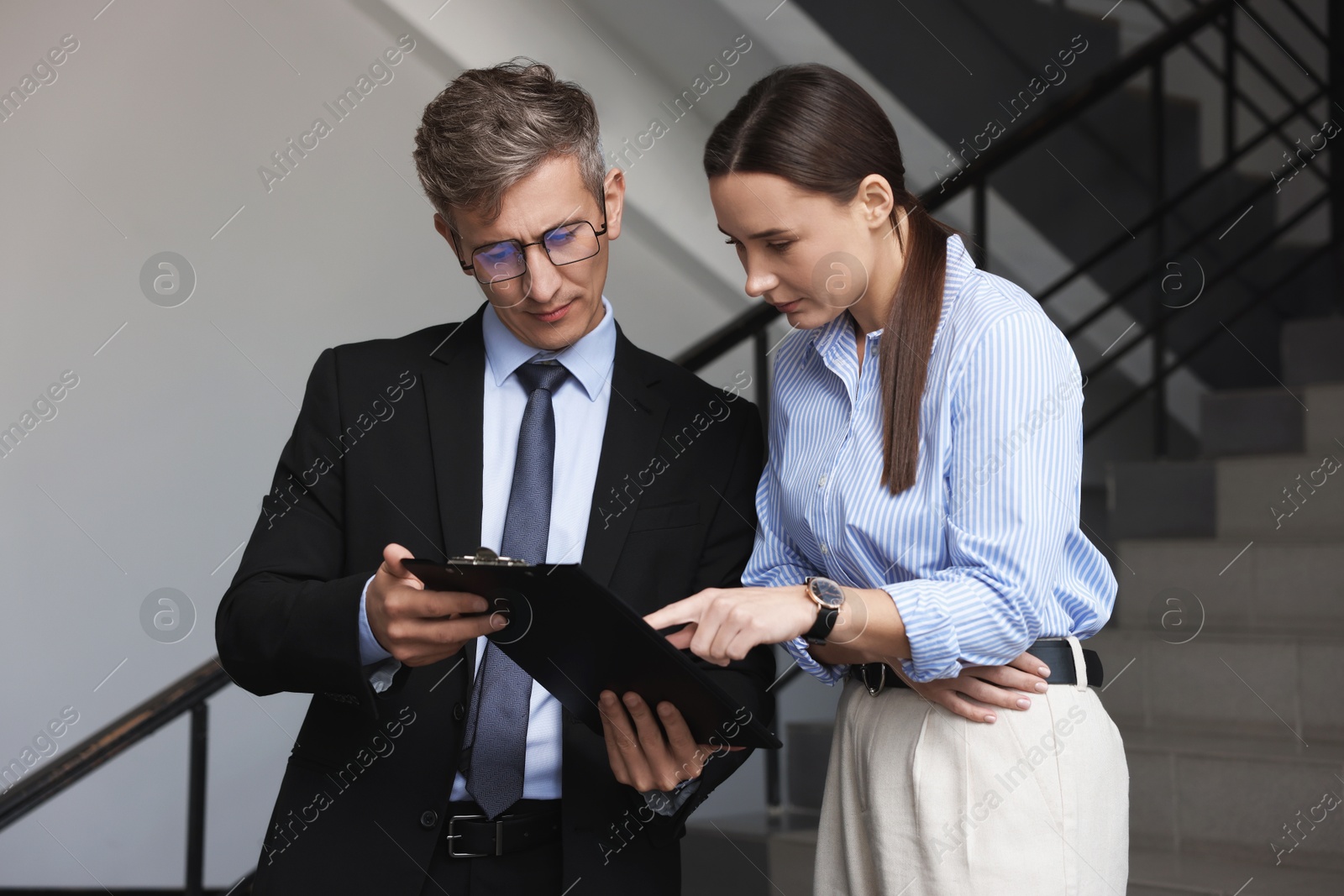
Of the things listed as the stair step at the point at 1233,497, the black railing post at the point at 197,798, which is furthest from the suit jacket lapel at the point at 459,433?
the stair step at the point at 1233,497

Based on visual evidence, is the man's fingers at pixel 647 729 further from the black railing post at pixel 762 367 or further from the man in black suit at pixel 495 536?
the black railing post at pixel 762 367

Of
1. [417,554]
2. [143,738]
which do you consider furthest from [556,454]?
[143,738]

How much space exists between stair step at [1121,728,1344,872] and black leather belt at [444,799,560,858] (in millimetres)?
1927

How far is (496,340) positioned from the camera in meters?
1.73

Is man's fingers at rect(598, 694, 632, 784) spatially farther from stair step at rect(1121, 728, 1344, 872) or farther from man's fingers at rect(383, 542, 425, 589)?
stair step at rect(1121, 728, 1344, 872)

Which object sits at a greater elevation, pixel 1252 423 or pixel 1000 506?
pixel 1252 423

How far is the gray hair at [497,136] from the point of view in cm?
157

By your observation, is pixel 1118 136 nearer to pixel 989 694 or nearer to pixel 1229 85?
pixel 1229 85

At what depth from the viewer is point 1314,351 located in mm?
4145

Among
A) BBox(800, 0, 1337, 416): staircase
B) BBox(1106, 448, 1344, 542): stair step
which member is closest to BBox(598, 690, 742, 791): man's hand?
BBox(1106, 448, 1344, 542): stair step

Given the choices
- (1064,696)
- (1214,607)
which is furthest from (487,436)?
(1214,607)

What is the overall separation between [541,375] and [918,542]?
1.95 feet

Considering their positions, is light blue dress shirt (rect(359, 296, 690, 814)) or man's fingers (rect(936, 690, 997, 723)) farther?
light blue dress shirt (rect(359, 296, 690, 814))

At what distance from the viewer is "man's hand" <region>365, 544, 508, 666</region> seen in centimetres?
127
